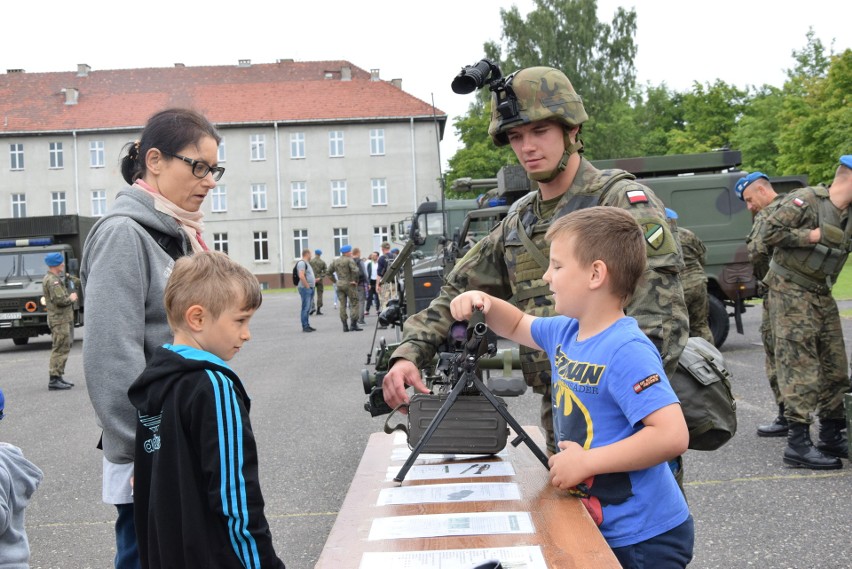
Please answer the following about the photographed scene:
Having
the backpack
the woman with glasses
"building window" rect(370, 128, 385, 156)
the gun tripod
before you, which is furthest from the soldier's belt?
"building window" rect(370, 128, 385, 156)

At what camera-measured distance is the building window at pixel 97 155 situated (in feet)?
181

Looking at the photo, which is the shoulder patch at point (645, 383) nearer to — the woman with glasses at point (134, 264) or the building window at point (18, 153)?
the woman with glasses at point (134, 264)

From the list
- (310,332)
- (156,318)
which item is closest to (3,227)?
(310,332)

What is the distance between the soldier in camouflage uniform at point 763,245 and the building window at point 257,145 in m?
49.8

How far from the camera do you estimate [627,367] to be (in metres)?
2.06

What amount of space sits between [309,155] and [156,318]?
2096 inches

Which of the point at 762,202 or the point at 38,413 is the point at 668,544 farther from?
the point at 38,413

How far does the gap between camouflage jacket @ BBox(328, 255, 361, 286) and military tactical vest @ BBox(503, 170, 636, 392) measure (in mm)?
16678

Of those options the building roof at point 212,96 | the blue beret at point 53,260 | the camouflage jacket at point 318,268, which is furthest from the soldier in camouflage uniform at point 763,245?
the building roof at point 212,96

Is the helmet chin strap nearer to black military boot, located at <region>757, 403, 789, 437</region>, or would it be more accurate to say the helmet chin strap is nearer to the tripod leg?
the tripod leg

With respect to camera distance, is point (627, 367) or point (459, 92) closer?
point (627, 367)

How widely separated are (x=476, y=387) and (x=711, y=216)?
35.4ft

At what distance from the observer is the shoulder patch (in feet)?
6.67

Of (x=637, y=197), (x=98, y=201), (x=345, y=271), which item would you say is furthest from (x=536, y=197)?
(x=98, y=201)
